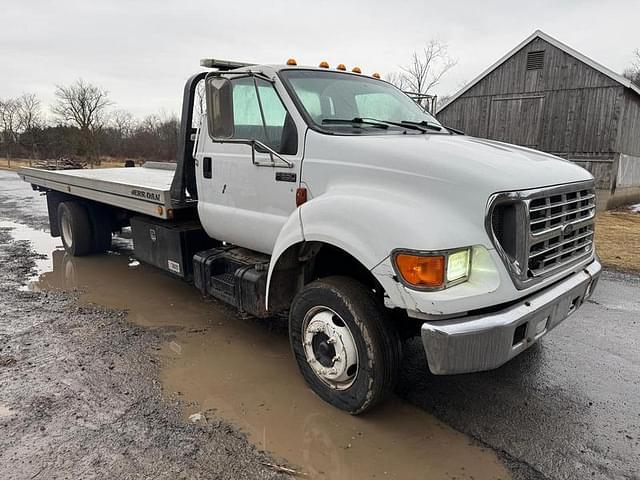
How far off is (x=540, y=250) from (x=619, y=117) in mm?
17160

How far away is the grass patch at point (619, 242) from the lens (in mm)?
7410

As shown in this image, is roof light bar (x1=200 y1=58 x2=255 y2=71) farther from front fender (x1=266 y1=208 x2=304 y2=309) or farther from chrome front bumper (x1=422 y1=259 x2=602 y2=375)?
chrome front bumper (x1=422 y1=259 x2=602 y2=375)

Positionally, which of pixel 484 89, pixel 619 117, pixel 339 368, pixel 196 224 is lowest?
pixel 339 368

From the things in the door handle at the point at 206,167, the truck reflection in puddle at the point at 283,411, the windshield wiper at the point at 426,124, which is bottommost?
the truck reflection in puddle at the point at 283,411

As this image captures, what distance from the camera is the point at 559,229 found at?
297 cm

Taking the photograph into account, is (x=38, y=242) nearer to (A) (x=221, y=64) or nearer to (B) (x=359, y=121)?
(A) (x=221, y=64)

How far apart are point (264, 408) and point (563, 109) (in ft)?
60.5

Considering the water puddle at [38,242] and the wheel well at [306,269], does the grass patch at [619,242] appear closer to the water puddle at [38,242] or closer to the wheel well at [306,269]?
the wheel well at [306,269]

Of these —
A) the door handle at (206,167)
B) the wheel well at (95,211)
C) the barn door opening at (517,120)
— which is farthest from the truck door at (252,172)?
the barn door opening at (517,120)

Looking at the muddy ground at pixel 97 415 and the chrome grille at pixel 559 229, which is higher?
the chrome grille at pixel 559 229

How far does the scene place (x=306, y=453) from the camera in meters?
2.78

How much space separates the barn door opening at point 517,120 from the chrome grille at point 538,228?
55.3 ft

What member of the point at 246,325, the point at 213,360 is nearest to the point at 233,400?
the point at 213,360

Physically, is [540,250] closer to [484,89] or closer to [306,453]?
[306,453]
